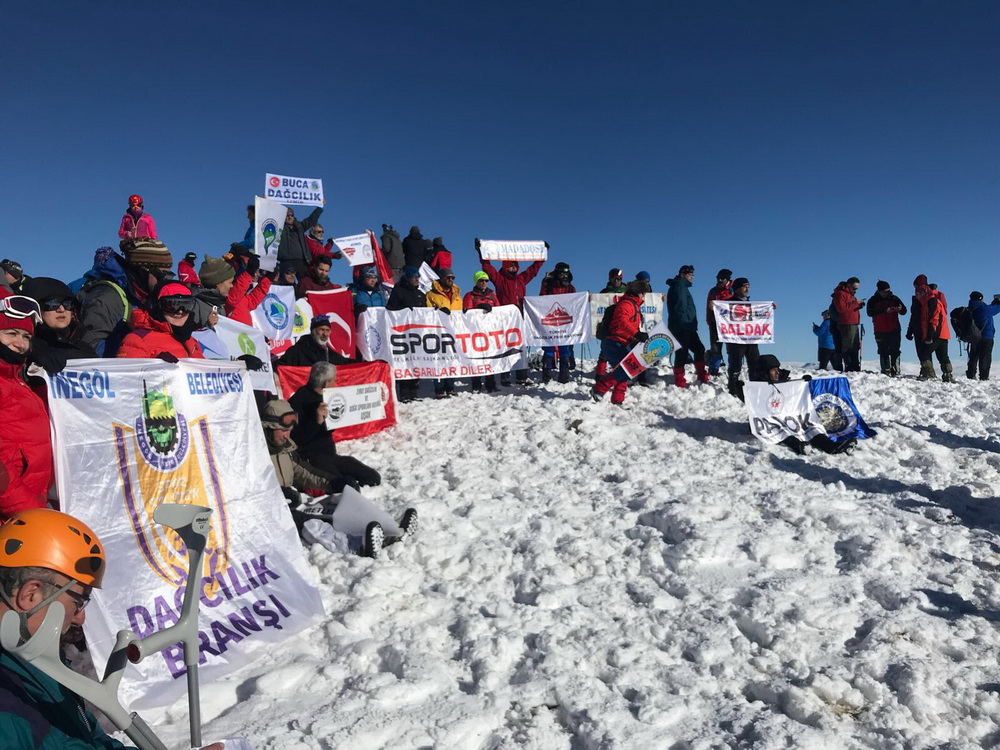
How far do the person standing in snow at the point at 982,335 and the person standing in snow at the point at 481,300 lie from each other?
11402 mm

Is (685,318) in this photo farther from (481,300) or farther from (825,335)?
(825,335)

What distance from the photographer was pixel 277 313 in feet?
31.2

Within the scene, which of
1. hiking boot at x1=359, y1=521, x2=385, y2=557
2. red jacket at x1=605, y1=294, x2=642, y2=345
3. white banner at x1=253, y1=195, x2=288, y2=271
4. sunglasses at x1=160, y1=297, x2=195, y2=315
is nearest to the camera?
sunglasses at x1=160, y1=297, x2=195, y2=315

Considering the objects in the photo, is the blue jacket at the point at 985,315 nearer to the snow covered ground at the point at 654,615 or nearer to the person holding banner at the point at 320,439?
the snow covered ground at the point at 654,615

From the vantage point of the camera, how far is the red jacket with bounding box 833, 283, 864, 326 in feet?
43.7

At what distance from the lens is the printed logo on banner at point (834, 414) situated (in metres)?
7.80

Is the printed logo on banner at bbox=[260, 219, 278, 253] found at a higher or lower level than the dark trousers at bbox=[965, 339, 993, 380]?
higher

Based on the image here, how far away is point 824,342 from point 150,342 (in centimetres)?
1511

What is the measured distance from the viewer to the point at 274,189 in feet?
36.4

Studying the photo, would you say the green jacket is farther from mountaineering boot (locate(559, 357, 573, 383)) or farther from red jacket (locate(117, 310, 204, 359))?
mountaineering boot (locate(559, 357, 573, 383))

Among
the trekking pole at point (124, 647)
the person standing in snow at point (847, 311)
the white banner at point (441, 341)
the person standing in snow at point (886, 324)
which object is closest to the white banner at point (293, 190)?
the white banner at point (441, 341)

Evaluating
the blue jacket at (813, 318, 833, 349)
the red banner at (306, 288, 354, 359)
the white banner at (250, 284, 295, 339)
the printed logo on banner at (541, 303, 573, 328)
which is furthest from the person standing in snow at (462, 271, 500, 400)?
the blue jacket at (813, 318, 833, 349)

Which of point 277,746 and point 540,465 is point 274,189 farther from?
point 277,746

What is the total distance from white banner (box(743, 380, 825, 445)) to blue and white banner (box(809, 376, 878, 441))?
0.33 feet
